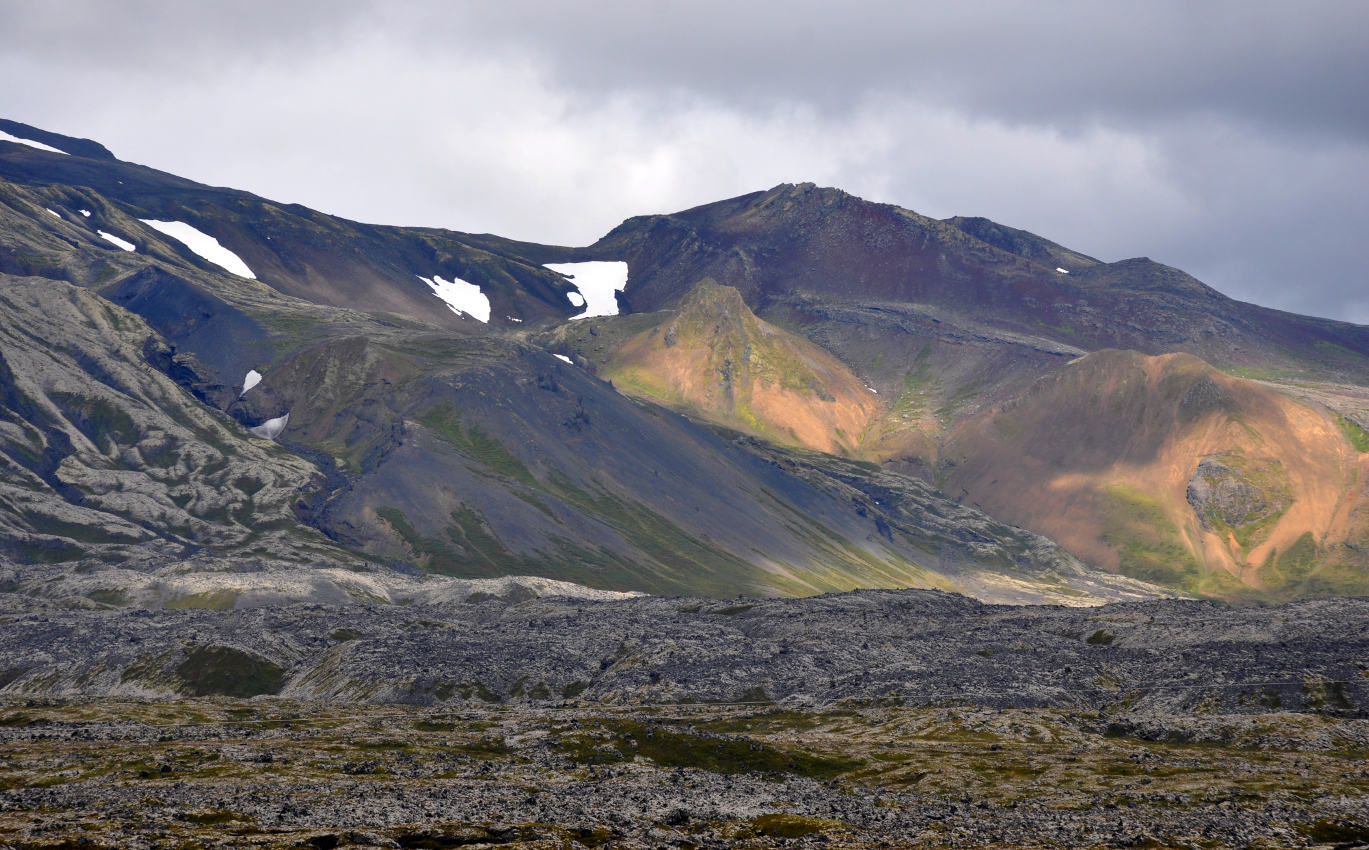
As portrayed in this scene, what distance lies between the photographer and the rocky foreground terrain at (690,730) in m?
76.3

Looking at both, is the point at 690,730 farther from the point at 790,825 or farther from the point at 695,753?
the point at 790,825

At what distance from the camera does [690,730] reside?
119750mm

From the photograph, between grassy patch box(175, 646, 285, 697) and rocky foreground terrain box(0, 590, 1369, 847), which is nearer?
rocky foreground terrain box(0, 590, 1369, 847)

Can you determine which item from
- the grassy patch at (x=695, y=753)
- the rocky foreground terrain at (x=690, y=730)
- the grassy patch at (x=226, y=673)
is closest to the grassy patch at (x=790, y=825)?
the rocky foreground terrain at (x=690, y=730)

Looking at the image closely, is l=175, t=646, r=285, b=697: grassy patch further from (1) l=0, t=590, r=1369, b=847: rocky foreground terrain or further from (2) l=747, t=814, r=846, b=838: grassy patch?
(2) l=747, t=814, r=846, b=838: grassy patch

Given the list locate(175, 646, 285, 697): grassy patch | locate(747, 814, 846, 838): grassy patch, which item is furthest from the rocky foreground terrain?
locate(175, 646, 285, 697): grassy patch

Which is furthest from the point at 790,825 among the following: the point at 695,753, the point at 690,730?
the point at 690,730

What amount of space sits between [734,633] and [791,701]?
32.6 meters

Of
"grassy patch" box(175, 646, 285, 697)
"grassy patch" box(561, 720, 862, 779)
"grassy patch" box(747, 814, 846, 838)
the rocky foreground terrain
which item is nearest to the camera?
"grassy patch" box(747, 814, 846, 838)

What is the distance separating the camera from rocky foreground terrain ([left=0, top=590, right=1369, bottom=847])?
7631cm

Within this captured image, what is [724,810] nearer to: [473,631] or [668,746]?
[668,746]

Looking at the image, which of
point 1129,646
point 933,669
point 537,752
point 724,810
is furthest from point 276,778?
point 1129,646

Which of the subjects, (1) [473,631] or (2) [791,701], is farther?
(1) [473,631]

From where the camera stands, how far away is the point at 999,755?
363 feet
